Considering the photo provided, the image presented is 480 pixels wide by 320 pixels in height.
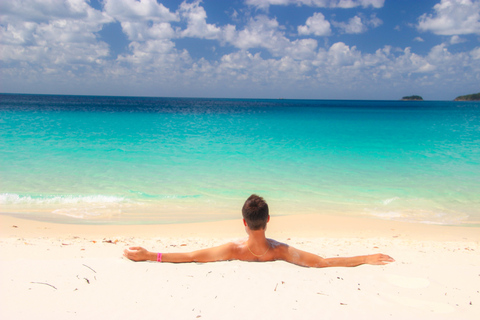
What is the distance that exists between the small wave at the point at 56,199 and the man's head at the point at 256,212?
5.99 metres

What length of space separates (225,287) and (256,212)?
921 millimetres

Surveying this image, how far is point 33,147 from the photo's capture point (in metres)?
16.1

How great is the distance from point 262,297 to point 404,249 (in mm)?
3652

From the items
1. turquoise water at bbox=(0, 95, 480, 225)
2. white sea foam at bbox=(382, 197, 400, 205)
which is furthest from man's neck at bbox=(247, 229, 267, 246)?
white sea foam at bbox=(382, 197, 400, 205)

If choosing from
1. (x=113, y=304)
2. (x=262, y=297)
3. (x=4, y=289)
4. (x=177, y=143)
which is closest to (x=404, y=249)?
(x=262, y=297)

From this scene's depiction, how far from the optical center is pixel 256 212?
3609 millimetres

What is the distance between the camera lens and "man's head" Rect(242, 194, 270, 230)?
3617mm

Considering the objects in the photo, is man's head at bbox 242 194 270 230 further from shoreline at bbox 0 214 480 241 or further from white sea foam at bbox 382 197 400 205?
white sea foam at bbox 382 197 400 205

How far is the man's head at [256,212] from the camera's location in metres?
3.62

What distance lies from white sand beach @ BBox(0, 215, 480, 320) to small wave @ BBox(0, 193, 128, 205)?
10.5 feet

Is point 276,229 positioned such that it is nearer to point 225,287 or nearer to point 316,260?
point 316,260

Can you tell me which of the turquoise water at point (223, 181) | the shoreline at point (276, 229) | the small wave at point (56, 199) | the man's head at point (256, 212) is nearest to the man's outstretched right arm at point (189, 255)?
the man's head at point (256, 212)

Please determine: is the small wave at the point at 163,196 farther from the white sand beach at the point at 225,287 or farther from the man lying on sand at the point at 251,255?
the man lying on sand at the point at 251,255

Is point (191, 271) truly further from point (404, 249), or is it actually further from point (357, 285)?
point (404, 249)
